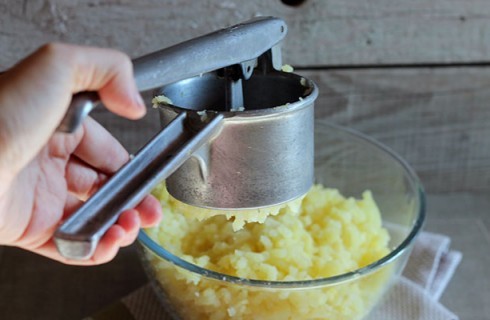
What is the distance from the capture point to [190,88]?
2.04 feet

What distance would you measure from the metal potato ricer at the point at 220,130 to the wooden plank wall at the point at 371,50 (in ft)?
1.38

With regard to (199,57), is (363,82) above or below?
below

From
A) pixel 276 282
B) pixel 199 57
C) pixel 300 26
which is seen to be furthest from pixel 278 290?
pixel 300 26

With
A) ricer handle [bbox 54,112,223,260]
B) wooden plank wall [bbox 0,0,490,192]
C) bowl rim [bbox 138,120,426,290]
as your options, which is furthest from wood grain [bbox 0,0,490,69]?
ricer handle [bbox 54,112,223,260]

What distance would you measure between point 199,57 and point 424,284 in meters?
0.54

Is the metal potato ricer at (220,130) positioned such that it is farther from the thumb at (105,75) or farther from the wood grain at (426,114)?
the wood grain at (426,114)

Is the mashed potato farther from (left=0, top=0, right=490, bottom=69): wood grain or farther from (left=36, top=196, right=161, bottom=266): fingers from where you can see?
(left=0, top=0, right=490, bottom=69): wood grain

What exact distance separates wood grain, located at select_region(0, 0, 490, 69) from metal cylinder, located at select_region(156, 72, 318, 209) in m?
0.42

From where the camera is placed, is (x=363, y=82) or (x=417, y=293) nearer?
(x=417, y=293)

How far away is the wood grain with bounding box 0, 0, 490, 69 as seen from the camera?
1.00 m

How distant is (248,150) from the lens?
571 millimetres

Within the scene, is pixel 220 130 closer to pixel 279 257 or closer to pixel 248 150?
pixel 248 150

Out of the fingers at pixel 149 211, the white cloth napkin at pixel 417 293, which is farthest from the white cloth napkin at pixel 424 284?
the fingers at pixel 149 211

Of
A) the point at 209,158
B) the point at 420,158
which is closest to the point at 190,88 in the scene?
the point at 209,158
